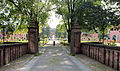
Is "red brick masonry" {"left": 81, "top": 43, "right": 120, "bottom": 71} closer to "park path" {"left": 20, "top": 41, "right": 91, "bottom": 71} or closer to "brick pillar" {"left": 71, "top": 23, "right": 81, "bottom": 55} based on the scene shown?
"park path" {"left": 20, "top": 41, "right": 91, "bottom": 71}

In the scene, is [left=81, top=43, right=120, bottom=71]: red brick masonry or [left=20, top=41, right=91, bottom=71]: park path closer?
[left=81, top=43, right=120, bottom=71]: red brick masonry

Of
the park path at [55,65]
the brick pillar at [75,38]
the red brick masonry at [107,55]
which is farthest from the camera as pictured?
the brick pillar at [75,38]

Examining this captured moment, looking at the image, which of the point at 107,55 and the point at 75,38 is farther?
the point at 75,38

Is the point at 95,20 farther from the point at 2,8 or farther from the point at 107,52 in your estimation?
the point at 2,8

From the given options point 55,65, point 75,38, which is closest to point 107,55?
point 55,65

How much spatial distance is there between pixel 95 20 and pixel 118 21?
2383 millimetres

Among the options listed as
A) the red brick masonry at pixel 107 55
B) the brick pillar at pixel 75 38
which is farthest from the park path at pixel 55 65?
the brick pillar at pixel 75 38

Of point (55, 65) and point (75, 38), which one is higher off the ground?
point (75, 38)

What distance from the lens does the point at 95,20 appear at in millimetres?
10227

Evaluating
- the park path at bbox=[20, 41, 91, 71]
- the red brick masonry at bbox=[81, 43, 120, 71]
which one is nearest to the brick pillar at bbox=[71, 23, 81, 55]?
the red brick masonry at bbox=[81, 43, 120, 71]

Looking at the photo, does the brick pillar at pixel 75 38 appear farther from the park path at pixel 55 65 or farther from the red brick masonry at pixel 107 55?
the park path at pixel 55 65

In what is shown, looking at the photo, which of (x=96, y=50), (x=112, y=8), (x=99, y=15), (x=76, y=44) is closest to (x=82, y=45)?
(x=76, y=44)

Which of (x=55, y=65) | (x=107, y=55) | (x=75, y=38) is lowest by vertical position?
(x=55, y=65)

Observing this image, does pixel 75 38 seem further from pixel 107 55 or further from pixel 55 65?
pixel 55 65
